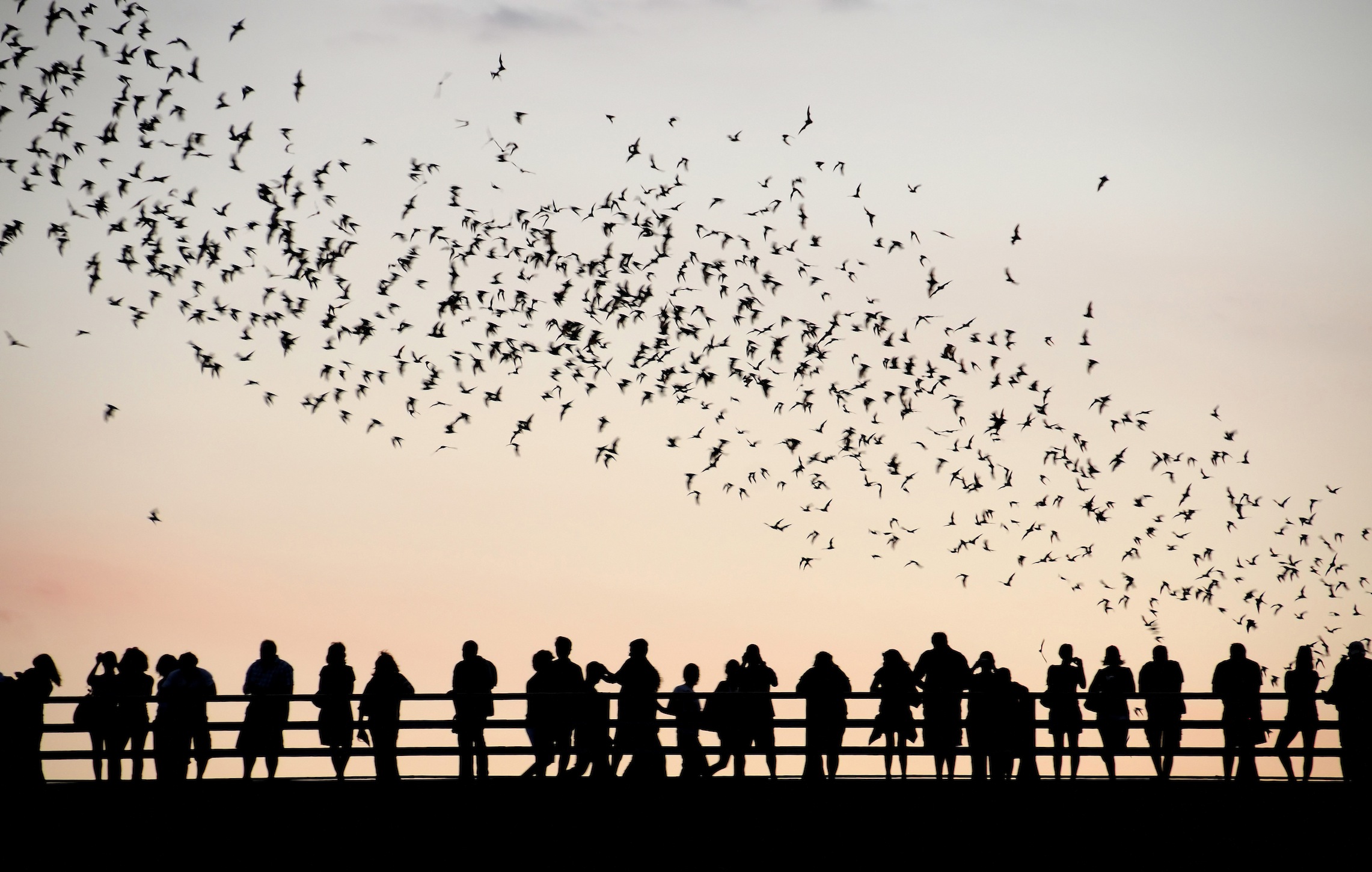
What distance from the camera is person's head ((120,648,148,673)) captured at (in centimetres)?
1822

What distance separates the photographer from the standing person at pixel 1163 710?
17.8m

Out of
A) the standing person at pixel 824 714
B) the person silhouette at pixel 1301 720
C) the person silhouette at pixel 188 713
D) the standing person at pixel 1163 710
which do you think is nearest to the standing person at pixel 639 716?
the standing person at pixel 824 714

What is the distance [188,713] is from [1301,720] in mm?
12489

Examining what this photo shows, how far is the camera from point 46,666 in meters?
17.2

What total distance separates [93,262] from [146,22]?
9.48 ft

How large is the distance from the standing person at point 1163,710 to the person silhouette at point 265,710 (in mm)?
9765

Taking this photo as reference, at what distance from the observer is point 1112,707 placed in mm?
A: 17906

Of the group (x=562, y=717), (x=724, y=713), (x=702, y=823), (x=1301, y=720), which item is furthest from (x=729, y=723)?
(x=1301, y=720)

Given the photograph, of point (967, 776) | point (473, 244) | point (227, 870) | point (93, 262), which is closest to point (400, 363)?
point (473, 244)

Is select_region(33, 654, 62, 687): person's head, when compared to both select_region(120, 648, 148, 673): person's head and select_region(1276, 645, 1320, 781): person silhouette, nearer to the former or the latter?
select_region(120, 648, 148, 673): person's head

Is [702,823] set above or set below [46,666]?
below

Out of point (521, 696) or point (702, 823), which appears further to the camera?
point (521, 696)

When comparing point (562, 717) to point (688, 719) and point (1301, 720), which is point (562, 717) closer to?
point (688, 719)

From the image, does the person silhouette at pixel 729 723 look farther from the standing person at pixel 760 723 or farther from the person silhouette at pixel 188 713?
the person silhouette at pixel 188 713
